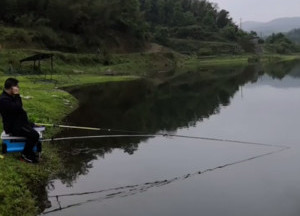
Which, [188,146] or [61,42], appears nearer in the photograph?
[188,146]

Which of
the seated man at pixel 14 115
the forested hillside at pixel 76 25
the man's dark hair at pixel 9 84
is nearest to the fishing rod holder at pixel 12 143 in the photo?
the seated man at pixel 14 115

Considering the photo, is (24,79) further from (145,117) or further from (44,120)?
(44,120)

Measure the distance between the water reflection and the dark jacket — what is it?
6.63ft

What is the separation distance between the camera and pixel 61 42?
2719 inches

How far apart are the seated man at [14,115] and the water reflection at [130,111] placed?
5.30 ft

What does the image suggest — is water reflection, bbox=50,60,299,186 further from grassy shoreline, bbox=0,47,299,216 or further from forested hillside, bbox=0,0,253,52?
forested hillside, bbox=0,0,253,52

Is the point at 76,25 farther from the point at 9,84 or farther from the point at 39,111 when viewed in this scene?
the point at 9,84

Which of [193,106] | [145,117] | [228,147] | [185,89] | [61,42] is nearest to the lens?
[228,147]

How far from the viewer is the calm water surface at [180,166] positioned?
1095 centimetres

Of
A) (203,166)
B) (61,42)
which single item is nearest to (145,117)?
(203,166)

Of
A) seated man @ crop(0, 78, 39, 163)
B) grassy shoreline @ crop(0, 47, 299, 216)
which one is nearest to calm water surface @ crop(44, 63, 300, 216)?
grassy shoreline @ crop(0, 47, 299, 216)

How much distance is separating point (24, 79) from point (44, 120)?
20.8 m

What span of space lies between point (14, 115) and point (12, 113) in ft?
0.37

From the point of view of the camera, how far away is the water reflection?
16.1 metres
